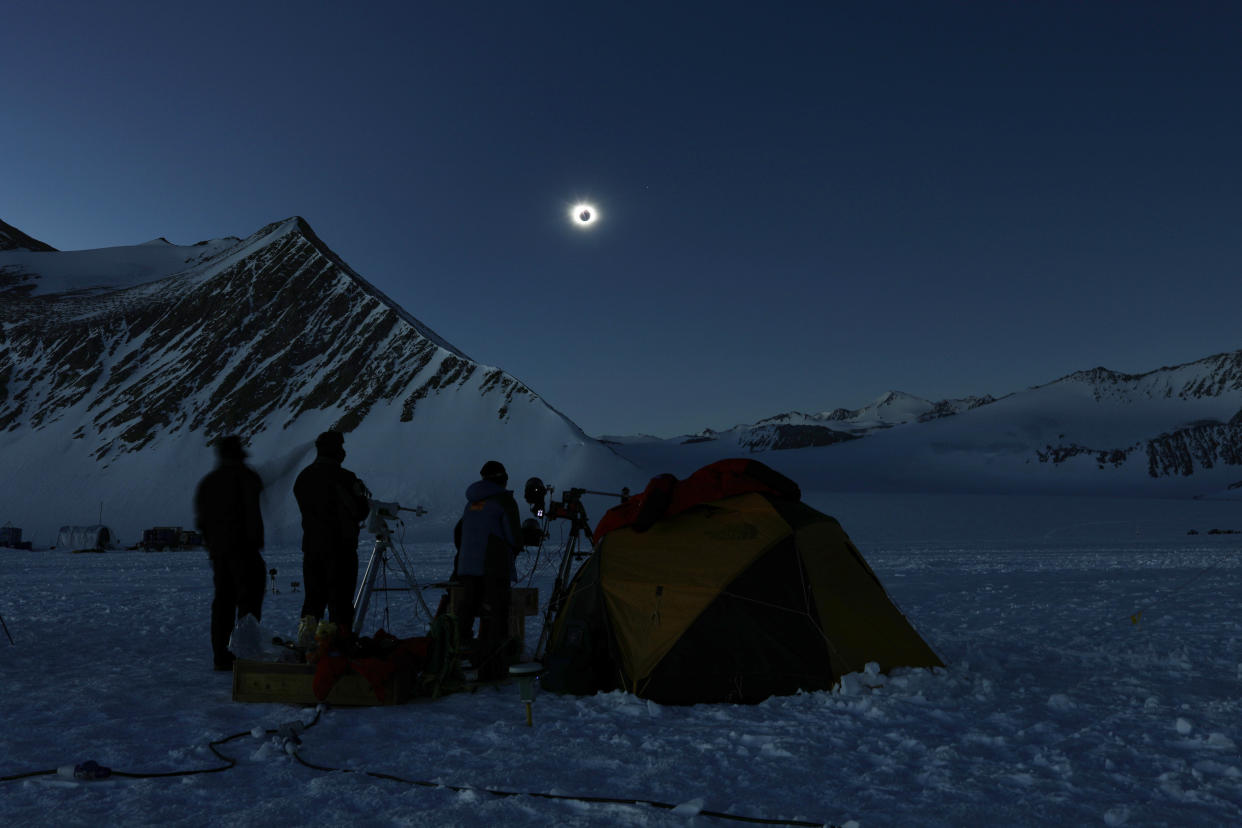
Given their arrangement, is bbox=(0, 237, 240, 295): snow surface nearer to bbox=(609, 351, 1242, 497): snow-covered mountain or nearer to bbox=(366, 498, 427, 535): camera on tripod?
bbox=(609, 351, 1242, 497): snow-covered mountain

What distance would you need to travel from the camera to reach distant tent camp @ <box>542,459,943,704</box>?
21.2 feet

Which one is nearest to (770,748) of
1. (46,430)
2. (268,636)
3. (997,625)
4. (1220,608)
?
(268,636)

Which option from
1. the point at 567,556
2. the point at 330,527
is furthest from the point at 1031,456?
the point at 330,527

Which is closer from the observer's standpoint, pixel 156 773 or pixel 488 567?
pixel 156 773

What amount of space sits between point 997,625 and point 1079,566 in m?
14.3

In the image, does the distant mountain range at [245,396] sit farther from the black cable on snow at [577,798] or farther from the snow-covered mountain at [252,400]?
the black cable on snow at [577,798]

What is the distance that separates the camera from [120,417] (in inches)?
2970

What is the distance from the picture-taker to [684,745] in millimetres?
5148

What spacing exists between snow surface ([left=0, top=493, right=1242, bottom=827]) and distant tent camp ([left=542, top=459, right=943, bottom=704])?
27 centimetres

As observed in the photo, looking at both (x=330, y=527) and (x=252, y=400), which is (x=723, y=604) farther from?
(x=252, y=400)

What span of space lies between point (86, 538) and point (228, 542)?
4603cm

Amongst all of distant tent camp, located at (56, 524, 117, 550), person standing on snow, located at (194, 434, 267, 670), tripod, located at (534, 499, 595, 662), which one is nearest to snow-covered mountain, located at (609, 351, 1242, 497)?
distant tent camp, located at (56, 524, 117, 550)

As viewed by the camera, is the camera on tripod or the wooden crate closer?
the wooden crate

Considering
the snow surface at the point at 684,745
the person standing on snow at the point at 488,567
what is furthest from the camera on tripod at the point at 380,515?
the snow surface at the point at 684,745
